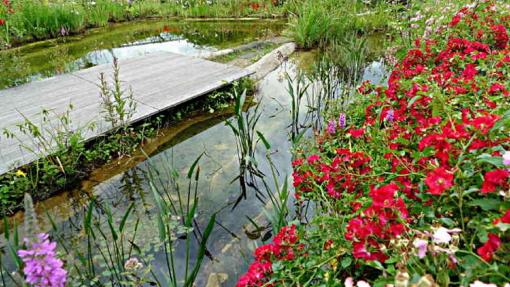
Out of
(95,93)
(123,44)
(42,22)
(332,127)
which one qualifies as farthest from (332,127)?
(42,22)

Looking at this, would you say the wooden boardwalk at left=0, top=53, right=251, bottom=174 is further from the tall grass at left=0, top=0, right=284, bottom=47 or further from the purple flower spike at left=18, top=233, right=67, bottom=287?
the tall grass at left=0, top=0, right=284, bottom=47

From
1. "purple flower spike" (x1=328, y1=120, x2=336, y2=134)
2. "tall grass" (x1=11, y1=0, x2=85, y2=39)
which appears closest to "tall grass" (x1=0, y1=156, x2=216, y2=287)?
"purple flower spike" (x1=328, y1=120, x2=336, y2=134)

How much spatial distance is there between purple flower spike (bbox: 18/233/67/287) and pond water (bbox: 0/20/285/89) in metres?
4.28

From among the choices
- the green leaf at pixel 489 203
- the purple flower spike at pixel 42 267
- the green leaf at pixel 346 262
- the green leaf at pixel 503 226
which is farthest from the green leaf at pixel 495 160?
the purple flower spike at pixel 42 267

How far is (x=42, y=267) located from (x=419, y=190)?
1.28 metres

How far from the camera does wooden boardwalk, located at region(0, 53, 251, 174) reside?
9.05 feet

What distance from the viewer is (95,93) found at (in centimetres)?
355

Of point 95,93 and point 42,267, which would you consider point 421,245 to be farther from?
point 95,93

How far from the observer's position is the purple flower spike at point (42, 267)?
33.6 inches

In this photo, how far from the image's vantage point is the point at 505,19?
130 inches

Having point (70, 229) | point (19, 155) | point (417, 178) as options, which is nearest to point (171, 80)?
point (19, 155)

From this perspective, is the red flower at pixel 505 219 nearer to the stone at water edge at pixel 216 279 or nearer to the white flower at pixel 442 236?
the white flower at pixel 442 236

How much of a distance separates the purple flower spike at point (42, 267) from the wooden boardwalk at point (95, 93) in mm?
1818

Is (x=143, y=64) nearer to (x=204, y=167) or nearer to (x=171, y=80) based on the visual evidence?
(x=171, y=80)
